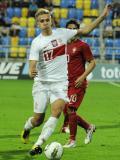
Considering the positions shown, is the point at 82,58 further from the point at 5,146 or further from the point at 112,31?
the point at 112,31

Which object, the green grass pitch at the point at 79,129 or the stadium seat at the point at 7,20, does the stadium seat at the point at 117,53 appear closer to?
the green grass pitch at the point at 79,129

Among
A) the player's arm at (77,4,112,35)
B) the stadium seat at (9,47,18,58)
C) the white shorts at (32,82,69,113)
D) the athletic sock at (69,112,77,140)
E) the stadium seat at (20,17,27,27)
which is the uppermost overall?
the player's arm at (77,4,112,35)

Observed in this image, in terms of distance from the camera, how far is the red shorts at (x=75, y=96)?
10.1 meters

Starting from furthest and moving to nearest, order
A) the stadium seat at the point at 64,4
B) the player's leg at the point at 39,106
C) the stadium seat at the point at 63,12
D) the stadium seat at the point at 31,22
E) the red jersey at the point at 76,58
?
1. the stadium seat at the point at 64,4
2. the stadium seat at the point at 63,12
3. the stadium seat at the point at 31,22
4. the red jersey at the point at 76,58
5. the player's leg at the point at 39,106

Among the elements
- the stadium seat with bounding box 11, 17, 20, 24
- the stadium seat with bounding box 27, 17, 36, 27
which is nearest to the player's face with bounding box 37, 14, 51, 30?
the stadium seat with bounding box 11, 17, 20, 24

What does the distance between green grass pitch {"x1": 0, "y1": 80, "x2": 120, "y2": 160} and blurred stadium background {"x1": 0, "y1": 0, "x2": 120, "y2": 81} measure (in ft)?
7.67

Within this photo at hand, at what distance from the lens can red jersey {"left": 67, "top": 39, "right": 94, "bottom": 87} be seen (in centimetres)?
1027

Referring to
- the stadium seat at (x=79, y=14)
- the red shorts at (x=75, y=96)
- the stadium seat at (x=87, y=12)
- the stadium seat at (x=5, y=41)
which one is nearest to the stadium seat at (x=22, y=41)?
the stadium seat at (x=5, y=41)

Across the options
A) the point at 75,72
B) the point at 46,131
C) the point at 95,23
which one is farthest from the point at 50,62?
the point at 75,72

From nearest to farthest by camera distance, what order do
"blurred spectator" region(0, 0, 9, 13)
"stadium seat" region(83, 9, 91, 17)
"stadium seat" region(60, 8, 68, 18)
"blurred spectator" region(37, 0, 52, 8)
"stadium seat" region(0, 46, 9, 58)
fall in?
"stadium seat" region(0, 46, 9, 58), "blurred spectator" region(37, 0, 52, 8), "blurred spectator" region(0, 0, 9, 13), "stadium seat" region(60, 8, 68, 18), "stadium seat" region(83, 9, 91, 17)

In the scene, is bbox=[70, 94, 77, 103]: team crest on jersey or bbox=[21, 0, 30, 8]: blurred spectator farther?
bbox=[21, 0, 30, 8]: blurred spectator

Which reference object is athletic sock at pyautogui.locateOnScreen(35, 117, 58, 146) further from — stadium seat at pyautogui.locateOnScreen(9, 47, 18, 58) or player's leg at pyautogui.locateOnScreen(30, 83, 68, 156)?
stadium seat at pyautogui.locateOnScreen(9, 47, 18, 58)

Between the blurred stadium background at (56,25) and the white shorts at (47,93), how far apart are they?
17.6 meters

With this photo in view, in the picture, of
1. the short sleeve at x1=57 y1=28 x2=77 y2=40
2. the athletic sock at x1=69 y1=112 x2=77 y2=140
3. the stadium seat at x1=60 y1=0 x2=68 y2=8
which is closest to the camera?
the short sleeve at x1=57 y1=28 x2=77 y2=40
